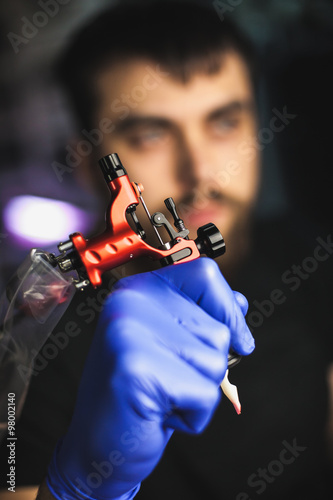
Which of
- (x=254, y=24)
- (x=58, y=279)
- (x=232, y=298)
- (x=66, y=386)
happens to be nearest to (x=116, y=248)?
(x=58, y=279)

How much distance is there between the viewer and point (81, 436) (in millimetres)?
781

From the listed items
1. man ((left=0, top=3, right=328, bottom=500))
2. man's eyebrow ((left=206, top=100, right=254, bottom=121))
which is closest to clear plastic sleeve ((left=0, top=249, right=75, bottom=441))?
man ((left=0, top=3, right=328, bottom=500))

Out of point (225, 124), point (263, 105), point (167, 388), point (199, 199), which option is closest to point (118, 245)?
point (167, 388)

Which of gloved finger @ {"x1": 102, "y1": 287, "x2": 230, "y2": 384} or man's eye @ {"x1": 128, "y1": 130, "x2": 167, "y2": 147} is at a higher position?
man's eye @ {"x1": 128, "y1": 130, "x2": 167, "y2": 147}

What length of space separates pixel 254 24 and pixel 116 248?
0.80 m

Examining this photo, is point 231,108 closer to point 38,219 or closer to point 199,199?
point 199,199

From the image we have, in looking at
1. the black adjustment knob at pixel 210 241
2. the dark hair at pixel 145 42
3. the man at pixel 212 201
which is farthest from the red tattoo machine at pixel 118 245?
the dark hair at pixel 145 42

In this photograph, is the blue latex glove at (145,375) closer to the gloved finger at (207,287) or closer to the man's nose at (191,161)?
the gloved finger at (207,287)

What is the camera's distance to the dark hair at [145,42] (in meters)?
1.06

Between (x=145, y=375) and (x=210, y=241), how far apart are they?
0.84ft

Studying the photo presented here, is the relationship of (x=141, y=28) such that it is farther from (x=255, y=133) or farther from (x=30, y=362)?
(x=30, y=362)

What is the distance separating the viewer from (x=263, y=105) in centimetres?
117

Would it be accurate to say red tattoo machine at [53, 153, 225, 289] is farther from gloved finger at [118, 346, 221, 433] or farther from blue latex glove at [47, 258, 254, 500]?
gloved finger at [118, 346, 221, 433]

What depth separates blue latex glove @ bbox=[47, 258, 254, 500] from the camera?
0.72 m
